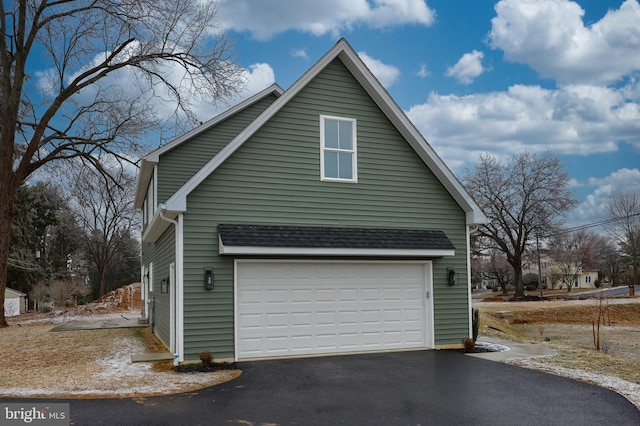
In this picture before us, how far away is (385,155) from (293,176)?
236cm

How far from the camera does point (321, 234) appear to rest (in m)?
11.7

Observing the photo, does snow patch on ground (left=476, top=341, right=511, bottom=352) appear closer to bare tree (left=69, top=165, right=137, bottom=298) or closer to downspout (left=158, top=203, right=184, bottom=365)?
downspout (left=158, top=203, right=184, bottom=365)

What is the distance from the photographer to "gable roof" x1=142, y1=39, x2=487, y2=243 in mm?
11492

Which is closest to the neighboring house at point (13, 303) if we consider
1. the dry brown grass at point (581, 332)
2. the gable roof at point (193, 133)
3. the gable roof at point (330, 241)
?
the gable roof at point (193, 133)

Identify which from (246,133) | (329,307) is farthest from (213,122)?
(329,307)

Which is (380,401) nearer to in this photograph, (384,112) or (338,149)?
(338,149)

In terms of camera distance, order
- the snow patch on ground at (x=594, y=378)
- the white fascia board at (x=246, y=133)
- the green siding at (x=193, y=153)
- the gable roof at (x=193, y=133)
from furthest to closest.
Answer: the green siding at (x=193, y=153) → the gable roof at (x=193, y=133) → the white fascia board at (x=246, y=133) → the snow patch on ground at (x=594, y=378)

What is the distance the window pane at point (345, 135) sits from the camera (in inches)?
492

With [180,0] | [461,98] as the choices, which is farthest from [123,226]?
[461,98]

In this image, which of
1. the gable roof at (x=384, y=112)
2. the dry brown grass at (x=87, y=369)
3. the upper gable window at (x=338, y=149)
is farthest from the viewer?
the upper gable window at (x=338, y=149)

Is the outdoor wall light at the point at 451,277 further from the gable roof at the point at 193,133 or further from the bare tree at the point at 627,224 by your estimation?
the bare tree at the point at 627,224

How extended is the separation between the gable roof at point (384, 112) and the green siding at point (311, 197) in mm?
148
